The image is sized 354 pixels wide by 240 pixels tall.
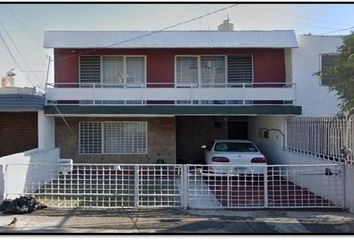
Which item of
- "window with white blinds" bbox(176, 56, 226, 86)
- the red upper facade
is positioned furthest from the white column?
"window with white blinds" bbox(176, 56, 226, 86)

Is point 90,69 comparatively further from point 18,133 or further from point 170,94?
point 18,133

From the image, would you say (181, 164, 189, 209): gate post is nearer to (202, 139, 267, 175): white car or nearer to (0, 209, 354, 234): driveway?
(0, 209, 354, 234): driveway

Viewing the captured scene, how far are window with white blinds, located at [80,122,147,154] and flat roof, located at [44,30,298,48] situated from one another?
292 cm

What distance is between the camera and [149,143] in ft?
47.3

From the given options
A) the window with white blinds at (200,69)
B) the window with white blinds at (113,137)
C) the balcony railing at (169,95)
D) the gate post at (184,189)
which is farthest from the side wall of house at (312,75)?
the gate post at (184,189)

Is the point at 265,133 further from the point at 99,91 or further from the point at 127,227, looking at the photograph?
the point at 127,227

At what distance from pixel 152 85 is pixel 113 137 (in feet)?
7.91

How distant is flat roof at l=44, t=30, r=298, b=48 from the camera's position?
14.0 m

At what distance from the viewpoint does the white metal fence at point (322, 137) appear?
888cm

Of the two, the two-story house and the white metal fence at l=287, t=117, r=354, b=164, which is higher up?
the two-story house

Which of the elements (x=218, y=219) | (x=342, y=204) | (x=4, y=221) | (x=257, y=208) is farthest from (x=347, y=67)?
(x=4, y=221)

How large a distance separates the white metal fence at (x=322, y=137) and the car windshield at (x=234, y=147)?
133 cm

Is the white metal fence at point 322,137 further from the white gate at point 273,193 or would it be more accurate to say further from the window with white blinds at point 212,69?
the window with white blinds at point 212,69

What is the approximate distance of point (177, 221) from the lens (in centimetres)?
732
